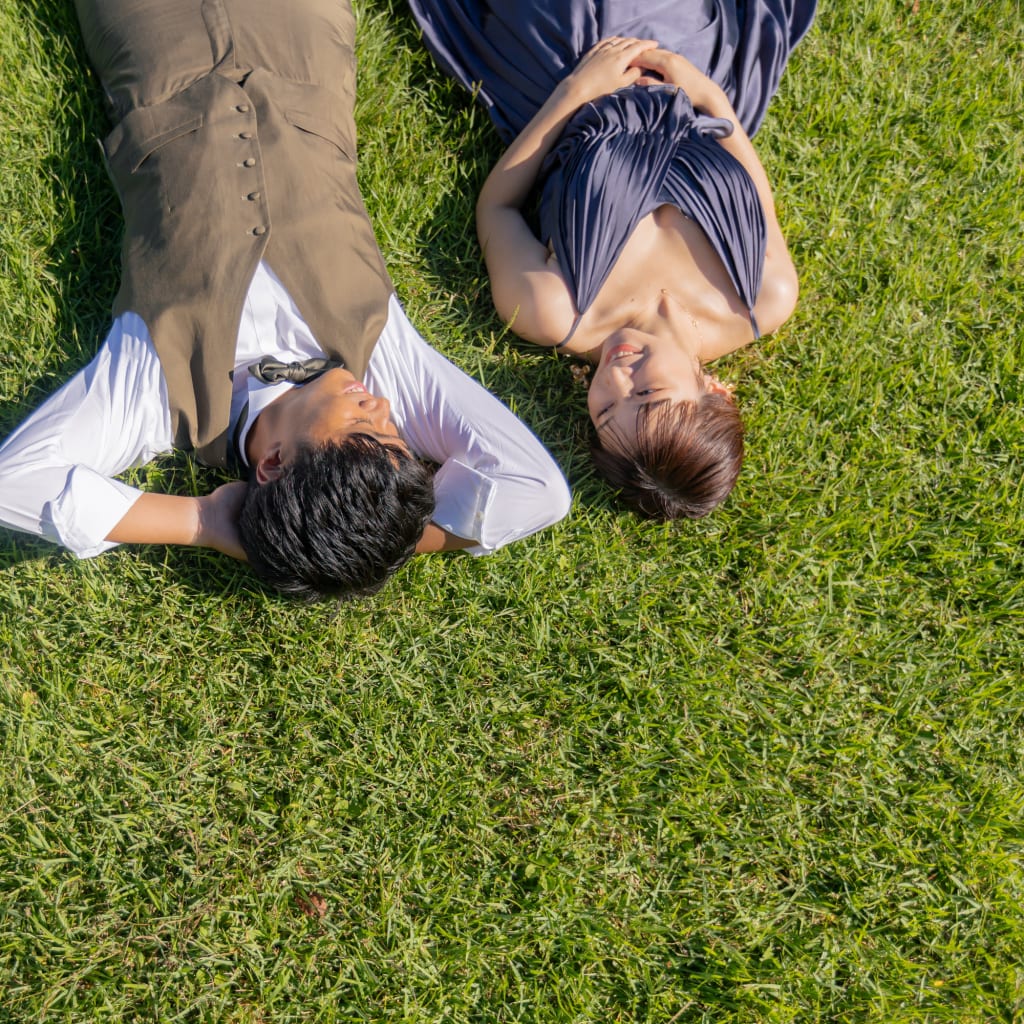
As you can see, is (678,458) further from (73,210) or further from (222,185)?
(73,210)

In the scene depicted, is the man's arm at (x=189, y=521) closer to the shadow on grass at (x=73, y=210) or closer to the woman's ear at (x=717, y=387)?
the shadow on grass at (x=73, y=210)

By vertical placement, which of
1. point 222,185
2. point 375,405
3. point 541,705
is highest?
point 222,185

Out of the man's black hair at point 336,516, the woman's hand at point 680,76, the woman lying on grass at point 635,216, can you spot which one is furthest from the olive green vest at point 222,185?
the woman's hand at point 680,76

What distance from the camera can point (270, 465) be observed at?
284cm

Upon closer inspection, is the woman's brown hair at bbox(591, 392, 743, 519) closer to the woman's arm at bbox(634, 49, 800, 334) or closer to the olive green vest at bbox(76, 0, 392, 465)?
the woman's arm at bbox(634, 49, 800, 334)

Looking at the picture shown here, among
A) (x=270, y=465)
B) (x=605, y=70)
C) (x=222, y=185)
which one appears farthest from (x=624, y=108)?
(x=270, y=465)

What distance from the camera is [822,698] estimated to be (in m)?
3.35

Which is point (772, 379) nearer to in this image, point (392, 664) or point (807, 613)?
point (807, 613)

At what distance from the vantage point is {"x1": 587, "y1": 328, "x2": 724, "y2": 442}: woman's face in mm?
3221

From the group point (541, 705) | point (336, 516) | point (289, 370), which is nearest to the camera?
point (336, 516)

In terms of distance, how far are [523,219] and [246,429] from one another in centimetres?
140

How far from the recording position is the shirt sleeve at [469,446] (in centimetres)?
305

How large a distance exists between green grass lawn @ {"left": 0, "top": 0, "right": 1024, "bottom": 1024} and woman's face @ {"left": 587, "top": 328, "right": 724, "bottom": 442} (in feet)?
0.96

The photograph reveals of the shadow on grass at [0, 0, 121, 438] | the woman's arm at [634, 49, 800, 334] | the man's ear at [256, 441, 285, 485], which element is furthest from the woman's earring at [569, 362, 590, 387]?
the shadow on grass at [0, 0, 121, 438]
